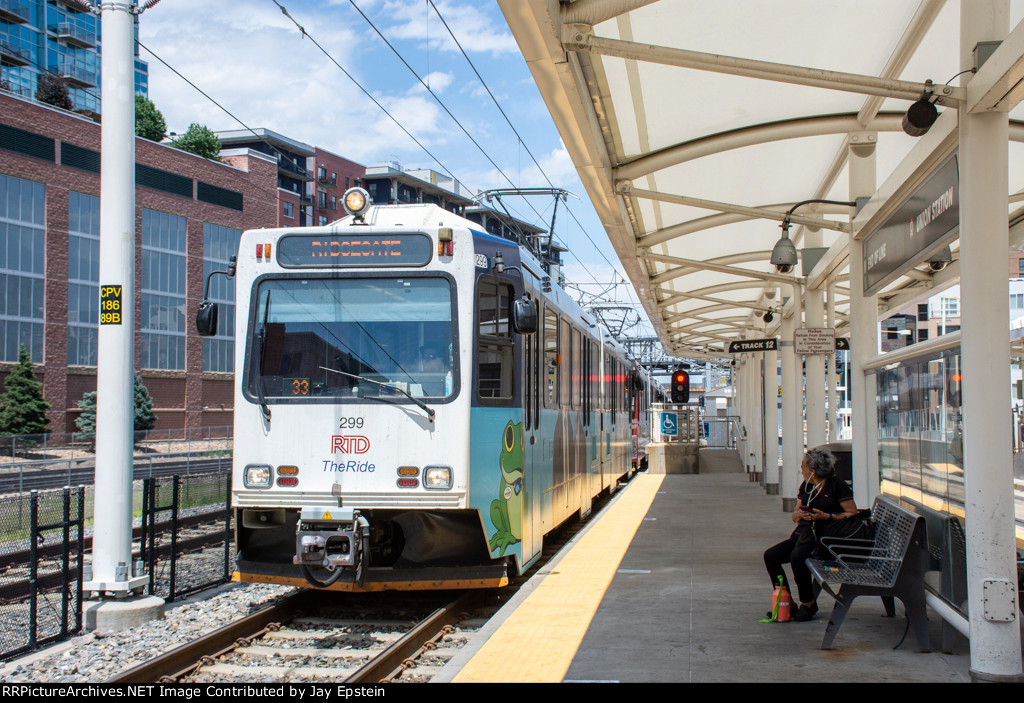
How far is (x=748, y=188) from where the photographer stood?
1234cm

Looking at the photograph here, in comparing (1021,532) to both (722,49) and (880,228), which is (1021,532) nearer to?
(880,228)

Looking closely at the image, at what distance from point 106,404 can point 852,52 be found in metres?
6.91

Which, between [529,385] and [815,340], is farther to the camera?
[815,340]

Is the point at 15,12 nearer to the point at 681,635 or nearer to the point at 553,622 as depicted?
the point at 553,622

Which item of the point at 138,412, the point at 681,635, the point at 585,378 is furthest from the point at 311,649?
the point at 138,412

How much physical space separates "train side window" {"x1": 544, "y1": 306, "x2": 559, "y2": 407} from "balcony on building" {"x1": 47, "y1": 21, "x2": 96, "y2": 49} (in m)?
73.1

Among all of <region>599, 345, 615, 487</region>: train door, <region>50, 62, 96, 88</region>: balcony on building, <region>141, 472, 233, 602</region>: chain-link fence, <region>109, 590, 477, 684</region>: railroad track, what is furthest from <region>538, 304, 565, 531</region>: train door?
<region>50, 62, 96, 88</region>: balcony on building

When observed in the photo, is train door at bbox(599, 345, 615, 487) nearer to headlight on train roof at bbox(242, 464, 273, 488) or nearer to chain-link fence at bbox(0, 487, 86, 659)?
chain-link fence at bbox(0, 487, 86, 659)

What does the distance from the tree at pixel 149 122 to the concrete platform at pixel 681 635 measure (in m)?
54.0

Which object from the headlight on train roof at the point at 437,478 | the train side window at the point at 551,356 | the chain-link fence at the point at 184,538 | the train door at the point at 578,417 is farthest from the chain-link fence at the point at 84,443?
the headlight on train roof at the point at 437,478

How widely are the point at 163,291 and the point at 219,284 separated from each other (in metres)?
4.71

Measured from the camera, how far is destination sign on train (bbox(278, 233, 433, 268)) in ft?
26.2

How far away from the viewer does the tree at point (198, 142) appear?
58.8 m

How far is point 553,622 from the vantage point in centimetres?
725
